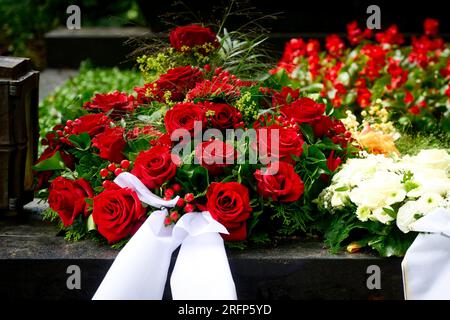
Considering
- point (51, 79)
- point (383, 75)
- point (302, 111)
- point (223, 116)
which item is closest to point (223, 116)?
point (223, 116)

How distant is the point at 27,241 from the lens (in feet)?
8.11

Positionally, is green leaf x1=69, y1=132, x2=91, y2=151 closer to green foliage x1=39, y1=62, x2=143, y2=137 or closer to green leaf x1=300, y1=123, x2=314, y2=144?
green leaf x1=300, y1=123, x2=314, y2=144

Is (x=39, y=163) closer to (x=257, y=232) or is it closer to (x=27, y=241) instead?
(x=27, y=241)

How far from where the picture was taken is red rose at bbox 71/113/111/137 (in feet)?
8.83

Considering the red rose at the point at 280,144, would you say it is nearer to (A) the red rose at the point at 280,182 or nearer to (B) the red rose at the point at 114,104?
(A) the red rose at the point at 280,182

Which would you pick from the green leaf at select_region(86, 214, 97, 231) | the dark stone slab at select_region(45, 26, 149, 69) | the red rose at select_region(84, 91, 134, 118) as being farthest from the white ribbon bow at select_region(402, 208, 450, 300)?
the dark stone slab at select_region(45, 26, 149, 69)

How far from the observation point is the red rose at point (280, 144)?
7.82 ft

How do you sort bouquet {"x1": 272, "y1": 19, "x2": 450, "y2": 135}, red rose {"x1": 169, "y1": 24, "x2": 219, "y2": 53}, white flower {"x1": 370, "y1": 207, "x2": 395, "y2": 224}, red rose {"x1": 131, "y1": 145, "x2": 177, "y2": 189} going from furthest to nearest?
bouquet {"x1": 272, "y1": 19, "x2": 450, "y2": 135} < red rose {"x1": 169, "y1": 24, "x2": 219, "y2": 53} < red rose {"x1": 131, "y1": 145, "x2": 177, "y2": 189} < white flower {"x1": 370, "y1": 207, "x2": 395, "y2": 224}

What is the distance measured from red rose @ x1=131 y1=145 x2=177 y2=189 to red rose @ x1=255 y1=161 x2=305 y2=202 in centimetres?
30

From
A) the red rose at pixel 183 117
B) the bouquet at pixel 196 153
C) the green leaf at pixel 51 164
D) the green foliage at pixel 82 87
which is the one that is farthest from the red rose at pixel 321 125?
the green foliage at pixel 82 87

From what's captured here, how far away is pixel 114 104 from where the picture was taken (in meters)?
2.85

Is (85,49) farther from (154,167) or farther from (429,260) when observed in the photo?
(429,260)

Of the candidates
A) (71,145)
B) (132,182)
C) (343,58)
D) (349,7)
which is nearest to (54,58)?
(349,7)

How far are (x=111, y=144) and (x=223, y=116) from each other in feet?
1.35
